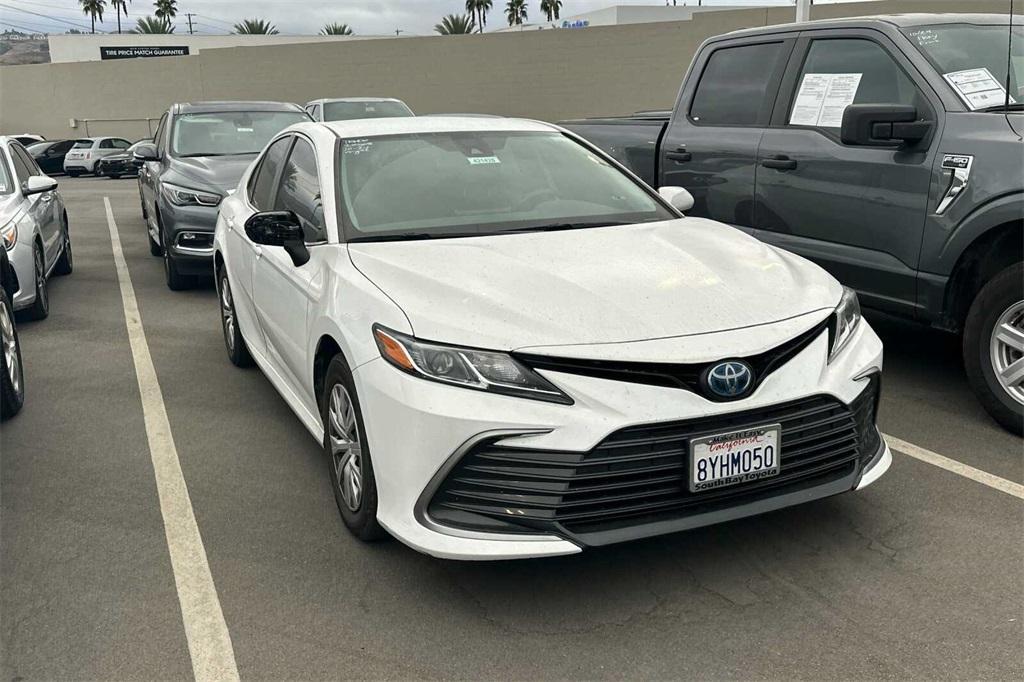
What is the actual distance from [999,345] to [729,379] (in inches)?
88.3

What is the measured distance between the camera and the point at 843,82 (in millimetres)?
5551

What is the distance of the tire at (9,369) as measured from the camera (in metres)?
5.14

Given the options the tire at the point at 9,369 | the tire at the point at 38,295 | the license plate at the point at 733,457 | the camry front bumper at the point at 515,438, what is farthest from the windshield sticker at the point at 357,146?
the tire at the point at 38,295

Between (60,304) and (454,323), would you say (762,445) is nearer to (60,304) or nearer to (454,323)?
(454,323)

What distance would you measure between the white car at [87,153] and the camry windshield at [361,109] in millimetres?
18666

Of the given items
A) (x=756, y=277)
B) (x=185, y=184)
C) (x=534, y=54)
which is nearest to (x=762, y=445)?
(x=756, y=277)

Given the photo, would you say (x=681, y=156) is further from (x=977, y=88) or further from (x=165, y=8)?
(x=165, y=8)

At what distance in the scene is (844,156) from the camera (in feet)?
17.4

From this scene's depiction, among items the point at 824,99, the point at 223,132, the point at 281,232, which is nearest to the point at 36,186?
the point at 223,132

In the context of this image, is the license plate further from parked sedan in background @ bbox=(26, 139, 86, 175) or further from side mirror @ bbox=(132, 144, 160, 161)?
parked sedan in background @ bbox=(26, 139, 86, 175)

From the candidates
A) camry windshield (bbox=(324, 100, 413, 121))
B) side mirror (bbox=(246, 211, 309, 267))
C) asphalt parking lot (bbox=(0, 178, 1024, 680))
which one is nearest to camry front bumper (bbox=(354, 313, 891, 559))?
asphalt parking lot (bbox=(0, 178, 1024, 680))

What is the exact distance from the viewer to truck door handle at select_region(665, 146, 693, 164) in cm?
645

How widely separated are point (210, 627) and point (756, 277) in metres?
2.27

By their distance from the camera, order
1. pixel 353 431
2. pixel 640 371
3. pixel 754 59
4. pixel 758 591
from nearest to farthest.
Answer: pixel 640 371
pixel 758 591
pixel 353 431
pixel 754 59
